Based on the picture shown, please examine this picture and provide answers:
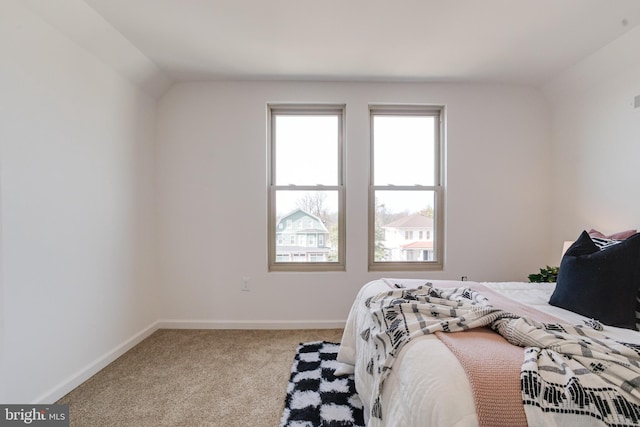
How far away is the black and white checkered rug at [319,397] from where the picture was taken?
1513mm

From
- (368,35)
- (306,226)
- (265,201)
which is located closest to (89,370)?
(265,201)

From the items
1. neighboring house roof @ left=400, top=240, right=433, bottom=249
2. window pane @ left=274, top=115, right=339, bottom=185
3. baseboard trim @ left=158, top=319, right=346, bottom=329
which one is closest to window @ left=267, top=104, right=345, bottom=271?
window pane @ left=274, top=115, right=339, bottom=185

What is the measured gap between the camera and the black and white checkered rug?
1.51 metres

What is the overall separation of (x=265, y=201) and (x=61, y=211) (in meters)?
1.51

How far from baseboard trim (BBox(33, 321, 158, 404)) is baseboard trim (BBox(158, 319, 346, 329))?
Result: 0.22 meters

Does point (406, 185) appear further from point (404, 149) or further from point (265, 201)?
point (265, 201)

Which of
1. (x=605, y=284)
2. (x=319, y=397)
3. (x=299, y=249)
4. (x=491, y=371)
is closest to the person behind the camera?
(x=491, y=371)

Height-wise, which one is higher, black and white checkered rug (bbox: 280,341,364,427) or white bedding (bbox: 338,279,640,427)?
white bedding (bbox: 338,279,640,427)

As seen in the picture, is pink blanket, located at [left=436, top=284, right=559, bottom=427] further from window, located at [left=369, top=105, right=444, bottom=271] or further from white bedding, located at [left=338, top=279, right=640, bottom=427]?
window, located at [left=369, top=105, right=444, bottom=271]

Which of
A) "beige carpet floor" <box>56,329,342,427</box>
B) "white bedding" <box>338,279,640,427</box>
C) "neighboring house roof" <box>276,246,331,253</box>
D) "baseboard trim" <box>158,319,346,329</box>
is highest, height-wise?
"neighboring house roof" <box>276,246,331,253</box>

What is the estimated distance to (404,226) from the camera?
117 inches

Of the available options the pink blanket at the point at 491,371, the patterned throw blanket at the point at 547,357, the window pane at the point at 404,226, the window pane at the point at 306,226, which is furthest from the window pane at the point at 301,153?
the pink blanket at the point at 491,371

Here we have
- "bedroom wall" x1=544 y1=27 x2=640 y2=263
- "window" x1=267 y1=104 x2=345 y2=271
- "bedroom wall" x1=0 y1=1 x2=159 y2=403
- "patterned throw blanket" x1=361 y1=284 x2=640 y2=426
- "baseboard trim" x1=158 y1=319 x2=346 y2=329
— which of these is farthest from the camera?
"window" x1=267 y1=104 x2=345 y2=271

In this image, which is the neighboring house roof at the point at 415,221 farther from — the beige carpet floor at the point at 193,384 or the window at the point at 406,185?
the beige carpet floor at the point at 193,384
